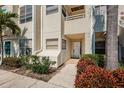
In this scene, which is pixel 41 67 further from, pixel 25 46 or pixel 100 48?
pixel 25 46

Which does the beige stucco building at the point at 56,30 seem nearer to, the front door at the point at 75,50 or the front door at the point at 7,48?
the front door at the point at 7,48

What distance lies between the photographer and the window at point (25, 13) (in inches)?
588

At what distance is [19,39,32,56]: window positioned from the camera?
590 inches

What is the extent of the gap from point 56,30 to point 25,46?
4508mm

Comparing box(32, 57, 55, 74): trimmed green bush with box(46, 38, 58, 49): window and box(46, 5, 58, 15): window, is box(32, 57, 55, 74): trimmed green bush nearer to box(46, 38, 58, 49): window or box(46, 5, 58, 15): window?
→ box(46, 38, 58, 49): window

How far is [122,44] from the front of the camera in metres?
12.7

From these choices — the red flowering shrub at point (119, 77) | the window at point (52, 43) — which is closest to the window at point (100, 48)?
the window at point (52, 43)

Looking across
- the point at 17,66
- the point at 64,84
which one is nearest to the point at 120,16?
the point at 64,84

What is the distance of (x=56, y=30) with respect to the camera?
507 inches

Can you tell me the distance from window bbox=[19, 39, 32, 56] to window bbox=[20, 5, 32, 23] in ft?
7.24

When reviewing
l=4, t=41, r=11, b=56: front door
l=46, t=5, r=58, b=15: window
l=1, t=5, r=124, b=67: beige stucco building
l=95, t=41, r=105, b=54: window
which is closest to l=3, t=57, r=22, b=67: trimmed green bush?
l=1, t=5, r=124, b=67: beige stucco building

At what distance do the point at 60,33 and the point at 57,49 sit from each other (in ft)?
4.79
